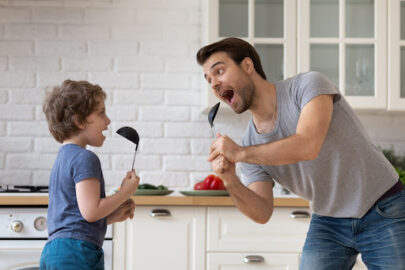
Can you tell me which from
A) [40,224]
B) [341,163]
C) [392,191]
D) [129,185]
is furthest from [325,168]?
[40,224]

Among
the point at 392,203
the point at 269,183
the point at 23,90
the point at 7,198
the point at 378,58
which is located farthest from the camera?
the point at 23,90

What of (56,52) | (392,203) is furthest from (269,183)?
(56,52)

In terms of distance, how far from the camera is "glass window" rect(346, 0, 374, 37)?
3.39m

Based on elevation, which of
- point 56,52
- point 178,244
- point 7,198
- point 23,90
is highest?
point 56,52

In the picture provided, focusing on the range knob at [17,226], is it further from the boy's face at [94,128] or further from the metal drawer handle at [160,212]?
the boy's face at [94,128]

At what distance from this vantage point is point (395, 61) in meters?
3.34

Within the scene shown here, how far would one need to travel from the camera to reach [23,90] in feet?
11.8

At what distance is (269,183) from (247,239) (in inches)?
31.1

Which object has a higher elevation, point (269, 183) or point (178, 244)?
point (269, 183)

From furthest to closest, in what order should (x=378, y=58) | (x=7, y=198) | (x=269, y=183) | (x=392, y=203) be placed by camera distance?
(x=378, y=58) → (x=7, y=198) → (x=269, y=183) → (x=392, y=203)

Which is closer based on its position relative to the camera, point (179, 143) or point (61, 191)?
point (61, 191)

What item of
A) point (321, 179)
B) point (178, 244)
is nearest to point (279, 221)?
point (178, 244)

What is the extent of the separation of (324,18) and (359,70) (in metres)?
0.33

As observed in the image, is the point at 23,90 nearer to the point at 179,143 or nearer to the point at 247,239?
the point at 179,143
